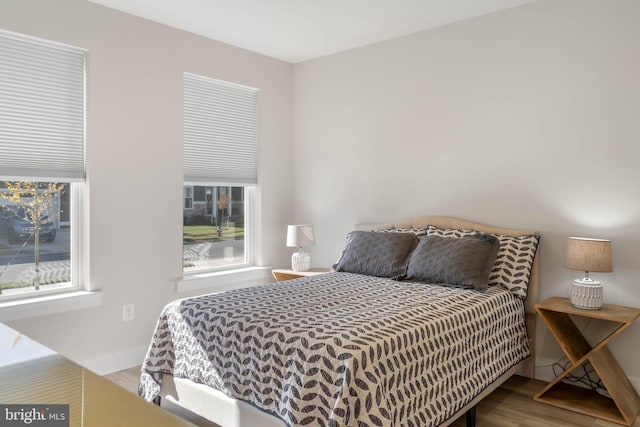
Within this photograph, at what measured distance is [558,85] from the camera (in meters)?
3.23

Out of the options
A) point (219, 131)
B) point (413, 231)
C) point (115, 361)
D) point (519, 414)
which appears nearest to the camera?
point (519, 414)

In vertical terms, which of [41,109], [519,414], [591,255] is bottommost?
[519,414]

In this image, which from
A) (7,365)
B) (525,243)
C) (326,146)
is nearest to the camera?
(7,365)

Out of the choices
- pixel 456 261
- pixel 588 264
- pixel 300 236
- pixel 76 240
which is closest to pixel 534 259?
pixel 588 264

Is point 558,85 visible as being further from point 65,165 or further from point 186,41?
point 65,165

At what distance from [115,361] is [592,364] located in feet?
10.5

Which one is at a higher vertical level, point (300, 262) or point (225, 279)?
point (300, 262)

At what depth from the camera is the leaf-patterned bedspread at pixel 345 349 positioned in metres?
1.88

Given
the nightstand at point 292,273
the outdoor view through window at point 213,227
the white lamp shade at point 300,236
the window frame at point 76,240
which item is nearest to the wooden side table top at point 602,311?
the nightstand at point 292,273

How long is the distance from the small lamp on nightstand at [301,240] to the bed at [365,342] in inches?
34.9

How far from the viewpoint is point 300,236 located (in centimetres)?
430

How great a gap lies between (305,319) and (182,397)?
0.86 metres

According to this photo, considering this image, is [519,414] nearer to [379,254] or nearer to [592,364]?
[592,364]

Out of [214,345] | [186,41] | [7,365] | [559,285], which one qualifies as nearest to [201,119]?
[186,41]
